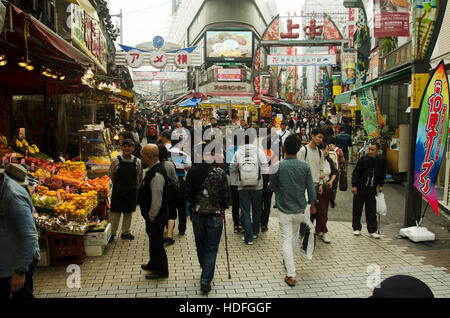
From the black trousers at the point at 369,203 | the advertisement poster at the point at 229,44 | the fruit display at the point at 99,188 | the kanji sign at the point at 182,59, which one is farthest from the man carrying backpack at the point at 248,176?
the advertisement poster at the point at 229,44

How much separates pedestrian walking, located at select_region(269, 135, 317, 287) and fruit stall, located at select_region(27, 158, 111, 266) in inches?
117

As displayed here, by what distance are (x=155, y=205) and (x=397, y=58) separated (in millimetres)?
8281

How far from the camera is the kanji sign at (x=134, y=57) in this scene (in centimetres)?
1692

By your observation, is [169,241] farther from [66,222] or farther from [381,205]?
[381,205]

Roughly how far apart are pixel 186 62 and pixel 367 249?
12.6 meters

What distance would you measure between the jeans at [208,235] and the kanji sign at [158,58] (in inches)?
514

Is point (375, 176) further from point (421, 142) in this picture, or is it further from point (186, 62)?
point (186, 62)

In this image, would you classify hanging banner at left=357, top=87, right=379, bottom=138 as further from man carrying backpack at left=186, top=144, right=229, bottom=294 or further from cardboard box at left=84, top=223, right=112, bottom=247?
cardboard box at left=84, top=223, right=112, bottom=247

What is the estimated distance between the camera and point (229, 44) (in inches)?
2090

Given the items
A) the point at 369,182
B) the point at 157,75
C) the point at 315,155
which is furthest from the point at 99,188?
the point at 157,75

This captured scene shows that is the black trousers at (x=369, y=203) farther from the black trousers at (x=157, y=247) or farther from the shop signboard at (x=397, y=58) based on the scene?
the black trousers at (x=157, y=247)

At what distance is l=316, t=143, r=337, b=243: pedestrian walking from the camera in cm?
705

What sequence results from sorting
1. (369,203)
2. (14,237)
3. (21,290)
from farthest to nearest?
(369,203) → (21,290) → (14,237)

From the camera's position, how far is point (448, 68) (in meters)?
10.9
